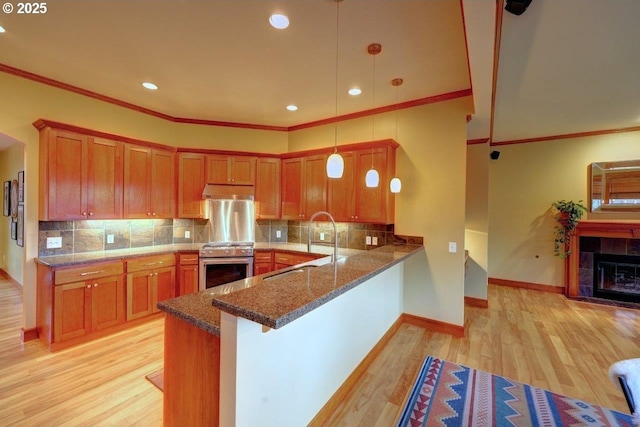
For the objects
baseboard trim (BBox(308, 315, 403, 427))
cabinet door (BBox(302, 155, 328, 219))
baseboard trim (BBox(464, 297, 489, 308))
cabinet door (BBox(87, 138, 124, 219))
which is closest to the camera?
baseboard trim (BBox(308, 315, 403, 427))

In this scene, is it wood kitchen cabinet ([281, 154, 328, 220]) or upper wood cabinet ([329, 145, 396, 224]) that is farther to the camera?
wood kitchen cabinet ([281, 154, 328, 220])

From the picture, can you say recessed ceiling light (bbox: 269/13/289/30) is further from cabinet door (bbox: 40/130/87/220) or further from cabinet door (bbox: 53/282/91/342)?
cabinet door (bbox: 53/282/91/342)

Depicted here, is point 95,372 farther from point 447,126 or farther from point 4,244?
point 4,244

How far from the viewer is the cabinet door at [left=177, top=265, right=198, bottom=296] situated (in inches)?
148

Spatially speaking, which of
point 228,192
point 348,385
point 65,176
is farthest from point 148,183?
point 348,385

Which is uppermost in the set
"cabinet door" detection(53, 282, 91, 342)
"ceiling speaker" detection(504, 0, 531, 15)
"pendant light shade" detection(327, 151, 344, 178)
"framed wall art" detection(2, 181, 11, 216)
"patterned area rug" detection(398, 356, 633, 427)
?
"ceiling speaker" detection(504, 0, 531, 15)

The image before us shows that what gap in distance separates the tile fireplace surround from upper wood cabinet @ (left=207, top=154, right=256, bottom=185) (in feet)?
19.2

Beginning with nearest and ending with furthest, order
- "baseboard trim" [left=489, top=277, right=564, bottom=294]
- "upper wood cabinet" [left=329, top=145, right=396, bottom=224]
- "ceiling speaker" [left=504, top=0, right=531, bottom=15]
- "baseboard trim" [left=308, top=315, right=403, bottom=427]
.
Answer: "ceiling speaker" [left=504, top=0, right=531, bottom=15], "baseboard trim" [left=308, top=315, right=403, bottom=427], "upper wood cabinet" [left=329, top=145, right=396, bottom=224], "baseboard trim" [left=489, top=277, right=564, bottom=294]

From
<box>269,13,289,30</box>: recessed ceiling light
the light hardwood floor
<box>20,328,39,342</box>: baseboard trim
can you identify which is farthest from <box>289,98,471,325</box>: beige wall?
<box>20,328,39,342</box>: baseboard trim

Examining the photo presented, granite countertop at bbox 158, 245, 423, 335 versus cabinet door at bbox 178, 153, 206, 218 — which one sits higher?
cabinet door at bbox 178, 153, 206, 218

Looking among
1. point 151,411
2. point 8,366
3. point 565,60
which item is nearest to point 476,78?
point 565,60

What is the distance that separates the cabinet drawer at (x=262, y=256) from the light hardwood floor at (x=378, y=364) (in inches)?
58.0

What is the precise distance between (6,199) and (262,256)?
197 inches

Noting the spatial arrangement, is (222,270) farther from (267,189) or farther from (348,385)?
(348,385)
